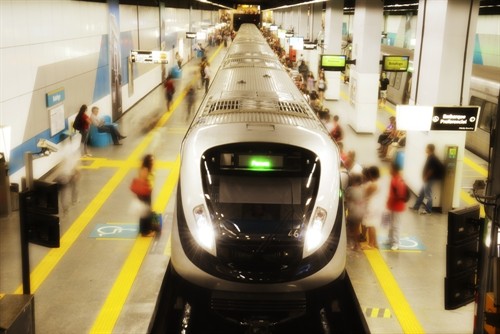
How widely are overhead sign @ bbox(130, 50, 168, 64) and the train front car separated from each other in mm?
12872

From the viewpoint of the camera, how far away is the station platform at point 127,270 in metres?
6.74

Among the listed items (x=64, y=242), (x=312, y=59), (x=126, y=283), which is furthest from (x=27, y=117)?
(x=312, y=59)

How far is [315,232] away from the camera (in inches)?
231

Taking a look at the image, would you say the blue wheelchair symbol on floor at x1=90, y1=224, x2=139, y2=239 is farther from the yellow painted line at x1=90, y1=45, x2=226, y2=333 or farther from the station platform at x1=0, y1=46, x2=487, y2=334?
the yellow painted line at x1=90, y1=45, x2=226, y2=333

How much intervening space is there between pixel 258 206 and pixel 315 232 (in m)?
0.70

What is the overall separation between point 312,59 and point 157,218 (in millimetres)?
20292

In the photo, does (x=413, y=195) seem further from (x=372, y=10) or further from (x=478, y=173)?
(x=372, y=10)

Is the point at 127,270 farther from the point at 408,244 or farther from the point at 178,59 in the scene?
the point at 178,59

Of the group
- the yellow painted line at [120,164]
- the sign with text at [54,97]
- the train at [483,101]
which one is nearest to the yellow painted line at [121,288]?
the yellow painted line at [120,164]

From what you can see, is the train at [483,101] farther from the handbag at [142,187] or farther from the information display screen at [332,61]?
the handbag at [142,187]

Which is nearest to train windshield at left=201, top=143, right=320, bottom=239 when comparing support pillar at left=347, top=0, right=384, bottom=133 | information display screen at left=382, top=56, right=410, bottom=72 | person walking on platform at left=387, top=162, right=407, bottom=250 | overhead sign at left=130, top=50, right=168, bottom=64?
person walking on platform at left=387, top=162, right=407, bottom=250

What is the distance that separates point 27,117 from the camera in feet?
37.4

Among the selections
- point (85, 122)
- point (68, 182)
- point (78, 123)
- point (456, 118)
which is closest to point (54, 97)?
point (78, 123)

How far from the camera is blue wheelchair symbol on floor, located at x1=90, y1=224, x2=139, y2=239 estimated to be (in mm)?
9383
